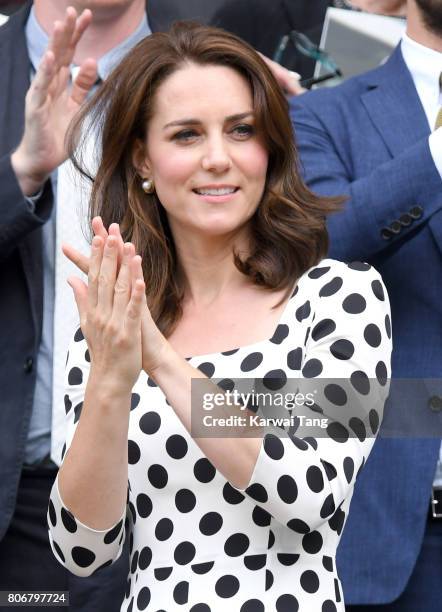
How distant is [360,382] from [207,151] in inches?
24.3

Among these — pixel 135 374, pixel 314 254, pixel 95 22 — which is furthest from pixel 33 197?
pixel 135 374

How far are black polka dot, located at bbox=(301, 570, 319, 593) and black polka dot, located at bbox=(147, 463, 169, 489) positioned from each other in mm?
332

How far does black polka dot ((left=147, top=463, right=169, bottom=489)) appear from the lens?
2635mm

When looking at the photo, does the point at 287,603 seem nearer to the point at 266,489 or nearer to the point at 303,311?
the point at 266,489

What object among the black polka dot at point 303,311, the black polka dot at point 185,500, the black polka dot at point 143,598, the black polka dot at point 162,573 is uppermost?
the black polka dot at point 303,311

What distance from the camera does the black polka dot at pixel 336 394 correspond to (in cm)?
253

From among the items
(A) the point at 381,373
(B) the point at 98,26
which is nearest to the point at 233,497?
(A) the point at 381,373

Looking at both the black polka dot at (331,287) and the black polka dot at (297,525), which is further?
the black polka dot at (331,287)

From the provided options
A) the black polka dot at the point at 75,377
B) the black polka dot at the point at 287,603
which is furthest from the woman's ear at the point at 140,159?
the black polka dot at the point at 287,603

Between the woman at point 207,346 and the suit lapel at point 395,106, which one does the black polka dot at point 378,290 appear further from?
the suit lapel at point 395,106

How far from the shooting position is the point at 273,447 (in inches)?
94.8

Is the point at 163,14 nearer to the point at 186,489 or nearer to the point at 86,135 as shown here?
the point at 86,135

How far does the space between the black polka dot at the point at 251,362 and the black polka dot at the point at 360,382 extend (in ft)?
0.69

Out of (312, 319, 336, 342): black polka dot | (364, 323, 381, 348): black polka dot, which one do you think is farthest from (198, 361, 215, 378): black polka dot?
(364, 323, 381, 348): black polka dot
